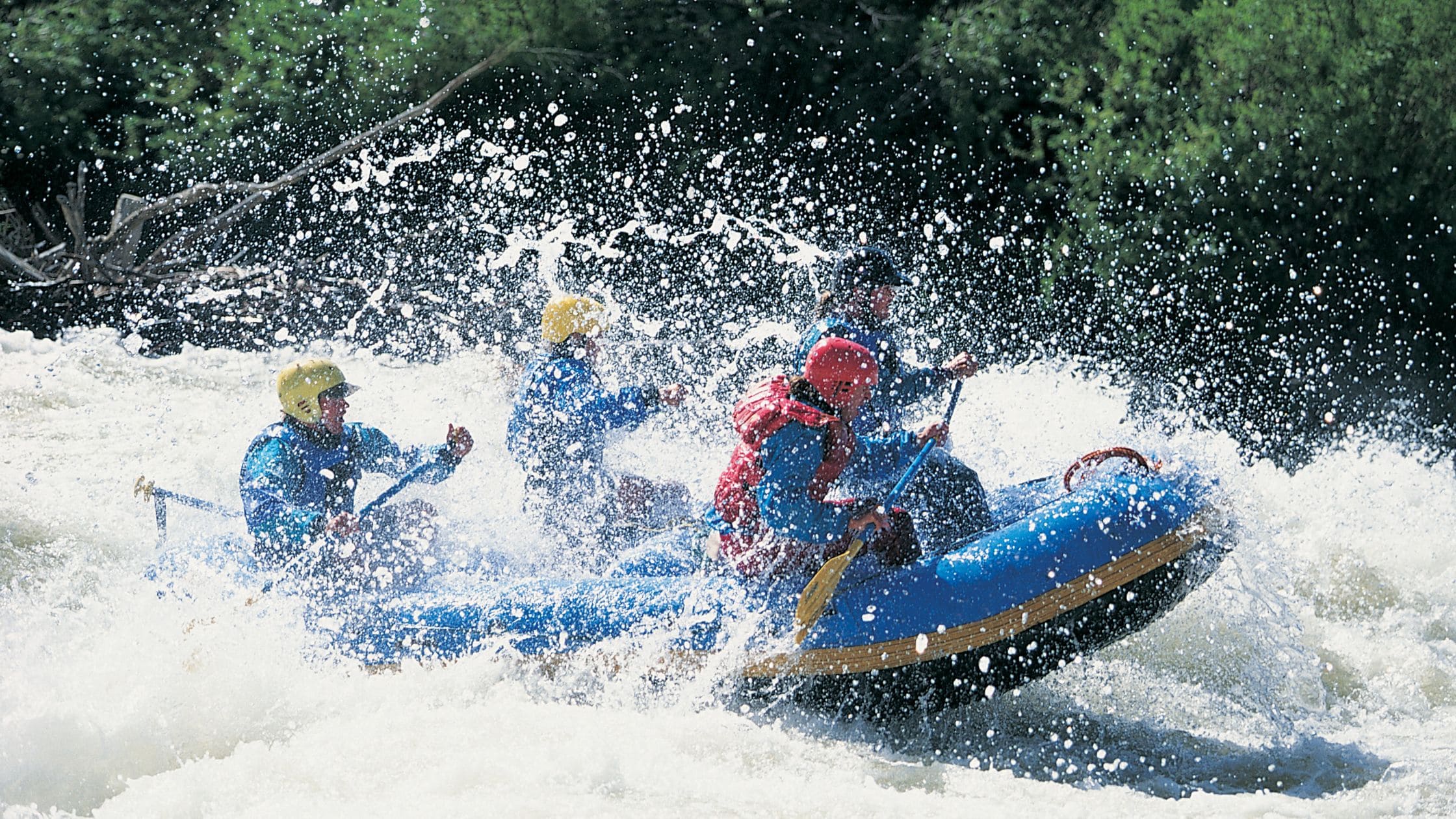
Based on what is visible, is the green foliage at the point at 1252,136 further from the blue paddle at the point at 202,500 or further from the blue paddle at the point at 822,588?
the blue paddle at the point at 202,500

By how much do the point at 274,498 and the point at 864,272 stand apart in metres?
2.54

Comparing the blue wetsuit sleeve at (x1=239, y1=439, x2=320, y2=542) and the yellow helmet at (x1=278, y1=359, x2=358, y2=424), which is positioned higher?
the yellow helmet at (x1=278, y1=359, x2=358, y2=424)

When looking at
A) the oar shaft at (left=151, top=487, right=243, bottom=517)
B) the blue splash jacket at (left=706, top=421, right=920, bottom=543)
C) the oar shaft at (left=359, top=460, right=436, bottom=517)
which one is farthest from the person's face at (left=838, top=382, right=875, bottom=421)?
the oar shaft at (left=151, top=487, right=243, bottom=517)

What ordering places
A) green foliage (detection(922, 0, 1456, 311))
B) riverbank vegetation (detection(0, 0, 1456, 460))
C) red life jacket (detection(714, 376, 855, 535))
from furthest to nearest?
riverbank vegetation (detection(0, 0, 1456, 460))
green foliage (detection(922, 0, 1456, 311))
red life jacket (detection(714, 376, 855, 535))

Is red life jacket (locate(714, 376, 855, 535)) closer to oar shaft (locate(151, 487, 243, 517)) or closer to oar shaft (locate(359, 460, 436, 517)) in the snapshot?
oar shaft (locate(359, 460, 436, 517))

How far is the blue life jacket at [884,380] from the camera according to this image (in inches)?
241

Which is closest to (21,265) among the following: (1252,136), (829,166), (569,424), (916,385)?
(569,424)

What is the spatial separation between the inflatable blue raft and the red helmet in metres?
0.66

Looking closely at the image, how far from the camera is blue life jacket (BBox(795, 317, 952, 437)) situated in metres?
6.12

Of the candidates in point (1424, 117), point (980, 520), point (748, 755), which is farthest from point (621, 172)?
point (748, 755)

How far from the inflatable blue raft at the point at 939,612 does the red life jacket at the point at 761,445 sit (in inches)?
10.2

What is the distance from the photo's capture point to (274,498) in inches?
223

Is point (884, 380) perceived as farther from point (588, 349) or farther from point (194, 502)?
point (194, 502)

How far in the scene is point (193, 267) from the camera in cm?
1094
